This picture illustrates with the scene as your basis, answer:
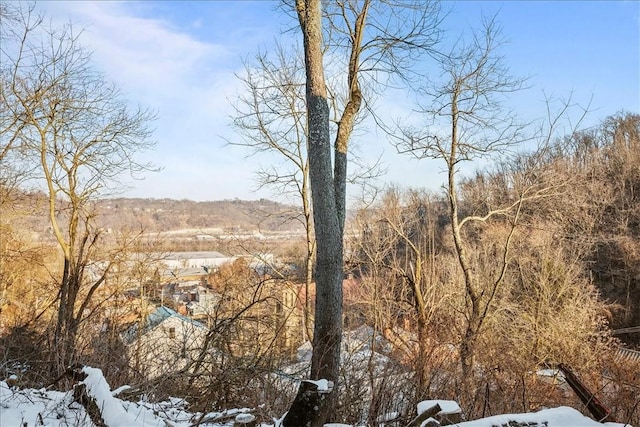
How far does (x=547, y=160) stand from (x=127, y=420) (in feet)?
33.0

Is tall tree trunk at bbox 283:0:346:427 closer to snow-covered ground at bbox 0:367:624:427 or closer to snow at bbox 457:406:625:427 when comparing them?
snow-covered ground at bbox 0:367:624:427

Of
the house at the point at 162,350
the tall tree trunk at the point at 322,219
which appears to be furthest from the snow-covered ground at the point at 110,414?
the house at the point at 162,350

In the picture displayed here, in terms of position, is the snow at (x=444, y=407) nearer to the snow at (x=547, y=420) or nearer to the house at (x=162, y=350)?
the snow at (x=547, y=420)

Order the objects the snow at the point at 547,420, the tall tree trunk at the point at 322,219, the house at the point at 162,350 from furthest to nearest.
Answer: the house at the point at 162,350 → the tall tree trunk at the point at 322,219 → the snow at the point at 547,420

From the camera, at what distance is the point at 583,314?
553 inches

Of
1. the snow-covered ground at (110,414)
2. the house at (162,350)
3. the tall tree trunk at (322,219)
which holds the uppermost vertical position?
the tall tree trunk at (322,219)

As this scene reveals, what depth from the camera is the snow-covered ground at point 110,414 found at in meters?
2.92

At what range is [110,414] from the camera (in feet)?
9.85

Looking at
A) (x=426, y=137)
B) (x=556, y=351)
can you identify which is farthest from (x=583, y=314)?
(x=426, y=137)

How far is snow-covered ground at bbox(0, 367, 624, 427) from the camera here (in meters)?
2.92

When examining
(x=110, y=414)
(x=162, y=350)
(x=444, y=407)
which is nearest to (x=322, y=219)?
(x=444, y=407)

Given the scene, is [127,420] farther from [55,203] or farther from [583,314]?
[583,314]

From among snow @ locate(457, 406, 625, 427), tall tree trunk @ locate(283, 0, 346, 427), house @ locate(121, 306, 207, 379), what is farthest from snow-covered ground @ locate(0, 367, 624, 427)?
house @ locate(121, 306, 207, 379)

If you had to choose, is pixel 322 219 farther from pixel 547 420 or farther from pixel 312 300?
pixel 312 300
